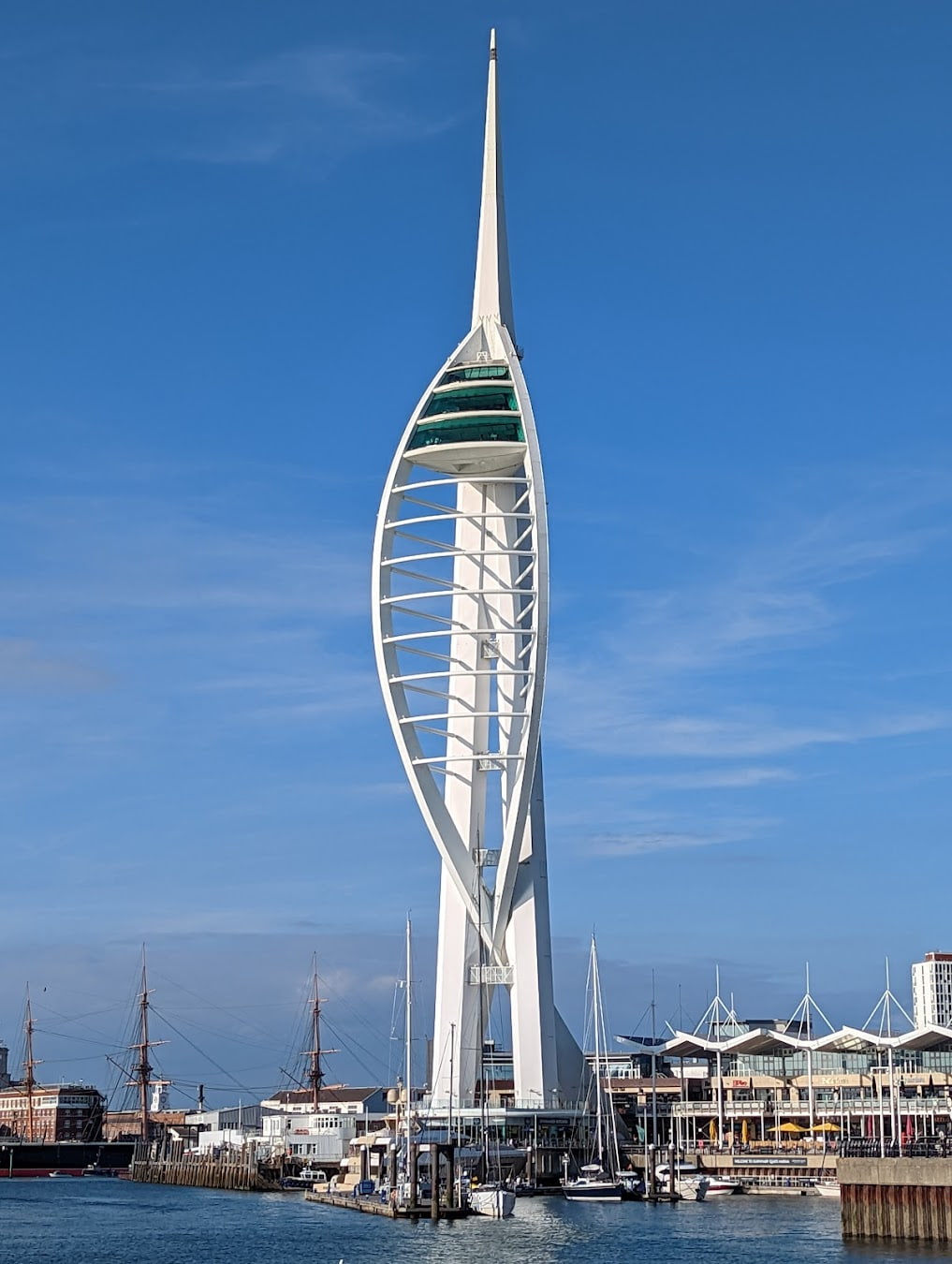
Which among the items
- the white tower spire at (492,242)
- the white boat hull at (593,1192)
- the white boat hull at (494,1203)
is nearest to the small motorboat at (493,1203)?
the white boat hull at (494,1203)

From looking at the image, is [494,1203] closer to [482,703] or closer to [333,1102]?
[482,703]

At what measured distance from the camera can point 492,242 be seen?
91688 mm

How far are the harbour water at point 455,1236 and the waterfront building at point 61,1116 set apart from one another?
84732 millimetres

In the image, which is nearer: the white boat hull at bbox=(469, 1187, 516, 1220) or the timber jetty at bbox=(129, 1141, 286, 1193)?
the white boat hull at bbox=(469, 1187, 516, 1220)

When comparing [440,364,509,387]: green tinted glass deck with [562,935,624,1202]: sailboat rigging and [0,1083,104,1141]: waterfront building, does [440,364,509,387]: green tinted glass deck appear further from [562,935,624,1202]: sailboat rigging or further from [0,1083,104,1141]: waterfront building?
[0,1083,104,1141]: waterfront building

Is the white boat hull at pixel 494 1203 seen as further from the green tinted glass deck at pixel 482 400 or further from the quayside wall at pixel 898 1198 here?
the green tinted glass deck at pixel 482 400

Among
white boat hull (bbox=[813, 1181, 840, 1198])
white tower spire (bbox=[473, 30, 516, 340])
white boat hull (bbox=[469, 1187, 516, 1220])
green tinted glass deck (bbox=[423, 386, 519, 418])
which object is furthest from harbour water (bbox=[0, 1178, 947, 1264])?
white tower spire (bbox=[473, 30, 516, 340])

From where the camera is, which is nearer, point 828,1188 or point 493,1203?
point 493,1203

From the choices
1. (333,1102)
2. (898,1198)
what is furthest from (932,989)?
(898,1198)

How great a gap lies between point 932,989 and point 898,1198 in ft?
489

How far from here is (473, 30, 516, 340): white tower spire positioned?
297 ft

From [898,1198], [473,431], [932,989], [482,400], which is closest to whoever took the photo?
[898,1198]

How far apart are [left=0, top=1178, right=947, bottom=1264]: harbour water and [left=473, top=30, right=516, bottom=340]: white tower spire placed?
3999 centimetres

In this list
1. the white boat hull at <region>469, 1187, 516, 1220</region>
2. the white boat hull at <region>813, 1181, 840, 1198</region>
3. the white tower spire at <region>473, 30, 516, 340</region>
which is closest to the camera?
the white boat hull at <region>469, 1187, 516, 1220</region>
